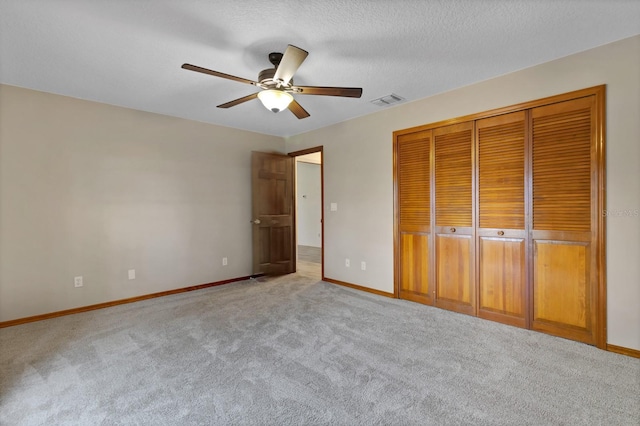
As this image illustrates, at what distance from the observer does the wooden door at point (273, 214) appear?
505cm

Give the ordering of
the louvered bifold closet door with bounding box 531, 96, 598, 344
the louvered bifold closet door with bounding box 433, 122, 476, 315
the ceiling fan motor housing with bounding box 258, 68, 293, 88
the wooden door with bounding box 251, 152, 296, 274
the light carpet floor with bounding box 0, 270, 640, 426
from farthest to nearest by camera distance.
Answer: the wooden door with bounding box 251, 152, 296, 274 < the louvered bifold closet door with bounding box 433, 122, 476, 315 < the louvered bifold closet door with bounding box 531, 96, 598, 344 < the ceiling fan motor housing with bounding box 258, 68, 293, 88 < the light carpet floor with bounding box 0, 270, 640, 426

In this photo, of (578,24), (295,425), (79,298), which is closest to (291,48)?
(578,24)

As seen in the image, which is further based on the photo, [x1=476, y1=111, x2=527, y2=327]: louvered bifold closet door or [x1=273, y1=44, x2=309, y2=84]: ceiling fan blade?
[x1=476, y1=111, x2=527, y2=327]: louvered bifold closet door

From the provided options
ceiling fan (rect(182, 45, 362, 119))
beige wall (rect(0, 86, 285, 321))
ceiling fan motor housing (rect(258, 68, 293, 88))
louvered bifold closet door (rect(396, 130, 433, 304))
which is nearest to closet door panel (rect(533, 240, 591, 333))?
louvered bifold closet door (rect(396, 130, 433, 304))

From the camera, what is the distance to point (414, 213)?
148 inches

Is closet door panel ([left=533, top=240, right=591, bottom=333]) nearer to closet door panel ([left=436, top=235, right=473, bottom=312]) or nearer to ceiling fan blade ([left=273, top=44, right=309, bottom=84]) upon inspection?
closet door panel ([left=436, top=235, right=473, bottom=312])

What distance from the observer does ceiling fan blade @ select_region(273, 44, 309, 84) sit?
200cm

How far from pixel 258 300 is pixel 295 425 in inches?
91.4

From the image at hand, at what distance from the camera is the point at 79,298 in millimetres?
3523

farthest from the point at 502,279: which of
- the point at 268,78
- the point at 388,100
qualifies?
the point at 268,78

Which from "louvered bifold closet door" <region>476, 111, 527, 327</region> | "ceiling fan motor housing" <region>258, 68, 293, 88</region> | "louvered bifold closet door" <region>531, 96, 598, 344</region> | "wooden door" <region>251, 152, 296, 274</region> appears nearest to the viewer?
"ceiling fan motor housing" <region>258, 68, 293, 88</region>

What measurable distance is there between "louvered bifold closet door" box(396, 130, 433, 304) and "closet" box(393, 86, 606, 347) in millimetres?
12

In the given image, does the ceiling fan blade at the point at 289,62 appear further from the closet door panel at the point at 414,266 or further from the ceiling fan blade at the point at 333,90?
the closet door panel at the point at 414,266

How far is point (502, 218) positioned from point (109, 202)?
14.7 feet
